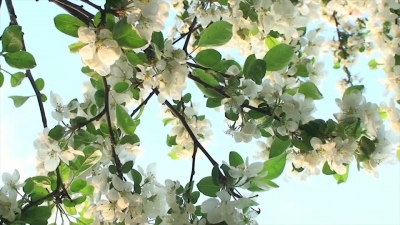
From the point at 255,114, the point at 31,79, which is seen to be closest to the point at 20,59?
the point at 31,79

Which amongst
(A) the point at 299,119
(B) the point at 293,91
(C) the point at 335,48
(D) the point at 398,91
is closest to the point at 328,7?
(C) the point at 335,48

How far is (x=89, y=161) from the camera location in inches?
56.7

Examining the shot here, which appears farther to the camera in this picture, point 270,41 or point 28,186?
point 270,41

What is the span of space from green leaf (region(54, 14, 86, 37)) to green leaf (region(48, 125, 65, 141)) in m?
0.28

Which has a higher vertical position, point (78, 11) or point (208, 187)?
point (78, 11)

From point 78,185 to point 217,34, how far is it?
1.95ft

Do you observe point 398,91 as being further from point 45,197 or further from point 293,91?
point 45,197

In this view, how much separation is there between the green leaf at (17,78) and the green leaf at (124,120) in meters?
0.32

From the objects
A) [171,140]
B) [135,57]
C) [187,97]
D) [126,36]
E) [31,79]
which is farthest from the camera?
[171,140]

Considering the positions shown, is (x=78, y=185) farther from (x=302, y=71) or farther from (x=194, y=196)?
(x=302, y=71)

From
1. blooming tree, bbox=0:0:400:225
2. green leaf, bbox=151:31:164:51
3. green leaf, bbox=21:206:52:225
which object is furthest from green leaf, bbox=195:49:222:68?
green leaf, bbox=21:206:52:225

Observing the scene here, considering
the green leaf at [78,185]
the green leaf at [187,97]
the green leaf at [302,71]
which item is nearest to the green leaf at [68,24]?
the green leaf at [78,185]

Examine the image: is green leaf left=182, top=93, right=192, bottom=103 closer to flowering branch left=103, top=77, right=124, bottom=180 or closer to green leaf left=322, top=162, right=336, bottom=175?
flowering branch left=103, top=77, right=124, bottom=180

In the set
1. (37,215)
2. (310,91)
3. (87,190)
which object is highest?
(310,91)
